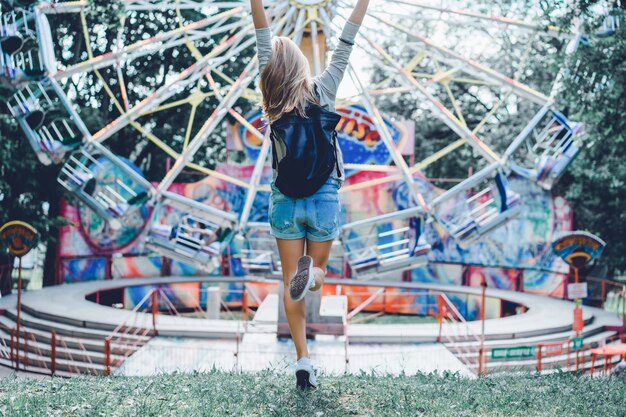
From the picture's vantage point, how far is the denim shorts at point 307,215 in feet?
14.2

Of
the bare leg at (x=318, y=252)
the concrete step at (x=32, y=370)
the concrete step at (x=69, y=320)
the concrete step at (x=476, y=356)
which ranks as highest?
the bare leg at (x=318, y=252)

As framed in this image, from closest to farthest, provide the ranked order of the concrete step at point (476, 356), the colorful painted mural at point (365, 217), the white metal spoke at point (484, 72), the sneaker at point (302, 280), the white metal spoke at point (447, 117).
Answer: the sneaker at point (302, 280) < the white metal spoke at point (447, 117) < the white metal spoke at point (484, 72) < the concrete step at point (476, 356) < the colorful painted mural at point (365, 217)

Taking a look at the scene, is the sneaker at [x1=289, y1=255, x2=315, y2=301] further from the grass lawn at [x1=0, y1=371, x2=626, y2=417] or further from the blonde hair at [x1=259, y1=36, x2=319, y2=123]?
the blonde hair at [x1=259, y1=36, x2=319, y2=123]

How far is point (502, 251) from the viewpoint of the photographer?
23703 mm

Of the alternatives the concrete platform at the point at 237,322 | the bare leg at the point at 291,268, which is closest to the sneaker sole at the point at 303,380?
the bare leg at the point at 291,268

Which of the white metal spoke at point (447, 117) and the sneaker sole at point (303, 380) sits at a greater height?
the white metal spoke at point (447, 117)

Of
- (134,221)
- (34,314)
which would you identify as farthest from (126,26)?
(34,314)

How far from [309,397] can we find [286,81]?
1.88m

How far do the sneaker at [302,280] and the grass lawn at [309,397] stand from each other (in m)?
0.64

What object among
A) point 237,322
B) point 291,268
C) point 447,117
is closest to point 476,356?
point 447,117

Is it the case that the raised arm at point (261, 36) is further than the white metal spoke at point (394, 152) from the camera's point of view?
No

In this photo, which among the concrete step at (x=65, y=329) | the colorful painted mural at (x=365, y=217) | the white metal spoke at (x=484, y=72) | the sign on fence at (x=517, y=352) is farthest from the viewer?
the colorful painted mural at (x=365, y=217)

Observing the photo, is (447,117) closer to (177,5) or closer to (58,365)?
(177,5)

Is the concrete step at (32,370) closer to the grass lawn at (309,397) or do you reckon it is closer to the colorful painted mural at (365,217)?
the grass lawn at (309,397)
